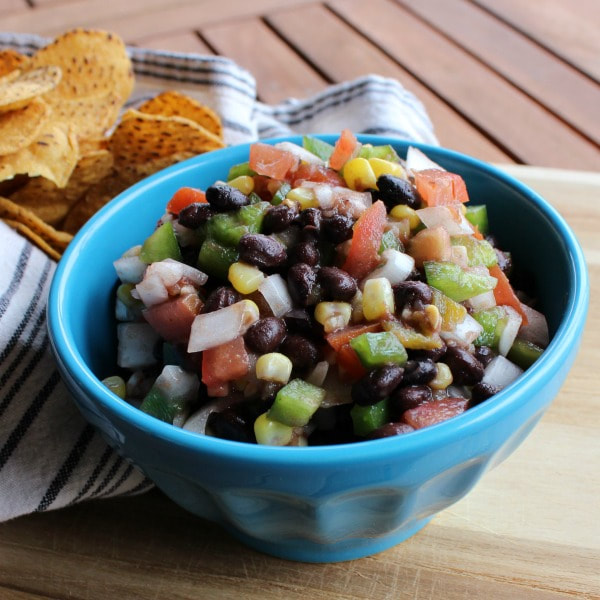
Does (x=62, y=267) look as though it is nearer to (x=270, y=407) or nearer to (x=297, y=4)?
(x=270, y=407)

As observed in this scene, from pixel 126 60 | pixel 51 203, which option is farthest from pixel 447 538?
pixel 126 60

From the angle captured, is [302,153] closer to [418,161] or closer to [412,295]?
[418,161]

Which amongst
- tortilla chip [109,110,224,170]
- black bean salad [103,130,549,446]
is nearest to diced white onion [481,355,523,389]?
black bean salad [103,130,549,446]

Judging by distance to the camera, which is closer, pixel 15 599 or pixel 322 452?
pixel 322 452

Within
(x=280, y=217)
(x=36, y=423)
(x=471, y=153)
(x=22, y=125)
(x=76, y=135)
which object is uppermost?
(x=280, y=217)

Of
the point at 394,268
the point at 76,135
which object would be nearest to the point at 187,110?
the point at 76,135

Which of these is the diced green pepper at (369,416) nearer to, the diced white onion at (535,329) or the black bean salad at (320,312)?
the black bean salad at (320,312)

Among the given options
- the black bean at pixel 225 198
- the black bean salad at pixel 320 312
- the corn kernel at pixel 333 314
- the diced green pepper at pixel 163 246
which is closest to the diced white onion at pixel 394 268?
the black bean salad at pixel 320 312
